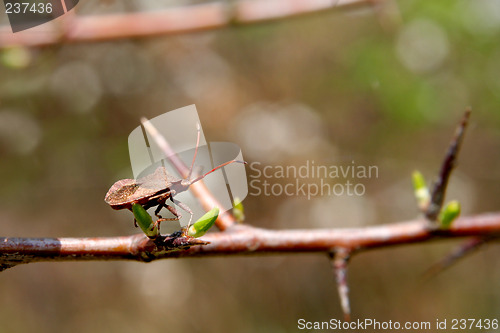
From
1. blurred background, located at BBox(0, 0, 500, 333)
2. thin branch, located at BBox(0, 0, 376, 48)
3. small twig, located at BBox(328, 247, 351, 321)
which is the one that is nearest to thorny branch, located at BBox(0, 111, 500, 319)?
small twig, located at BBox(328, 247, 351, 321)

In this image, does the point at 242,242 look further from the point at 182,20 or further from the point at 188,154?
the point at 182,20

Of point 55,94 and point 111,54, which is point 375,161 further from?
point 55,94

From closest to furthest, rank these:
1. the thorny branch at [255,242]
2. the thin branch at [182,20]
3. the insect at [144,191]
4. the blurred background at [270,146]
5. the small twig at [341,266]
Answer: the insect at [144,191], the thorny branch at [255,242], the small twig at [341,266], the thin branch at [182,20], the blurred background at [270,146]

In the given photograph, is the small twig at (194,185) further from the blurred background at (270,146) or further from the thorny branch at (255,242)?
the blurred background at (270,146)

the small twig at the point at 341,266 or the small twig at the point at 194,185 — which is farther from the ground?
the small twig at the point at 194,185

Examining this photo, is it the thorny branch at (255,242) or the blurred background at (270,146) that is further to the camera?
the blurred background at (270,146)

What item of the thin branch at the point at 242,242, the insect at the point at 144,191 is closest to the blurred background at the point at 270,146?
the thin branch at the point at 242,242

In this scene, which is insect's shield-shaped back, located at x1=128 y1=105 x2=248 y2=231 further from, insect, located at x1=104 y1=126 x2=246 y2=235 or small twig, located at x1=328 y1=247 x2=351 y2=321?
small twig, located at x1=328 y1=247 x2=351 y2=321
